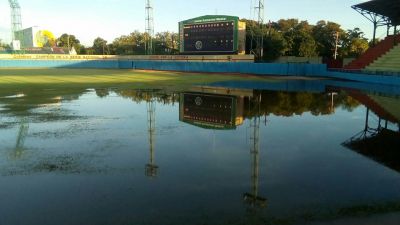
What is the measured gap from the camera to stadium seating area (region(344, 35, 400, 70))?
41.7m

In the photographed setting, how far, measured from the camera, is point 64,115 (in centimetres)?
1522

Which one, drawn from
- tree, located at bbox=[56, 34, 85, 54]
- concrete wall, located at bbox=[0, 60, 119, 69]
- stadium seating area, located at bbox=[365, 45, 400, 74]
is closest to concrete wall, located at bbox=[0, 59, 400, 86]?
concrete wall, located at bbox=[0, 60, 119, 69]

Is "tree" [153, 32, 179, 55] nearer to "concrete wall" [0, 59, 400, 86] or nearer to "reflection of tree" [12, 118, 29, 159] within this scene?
"concrete wall" [0, 59, 400, 86]

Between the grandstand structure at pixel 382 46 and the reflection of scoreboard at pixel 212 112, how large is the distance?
24481mm

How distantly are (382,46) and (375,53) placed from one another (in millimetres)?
1145

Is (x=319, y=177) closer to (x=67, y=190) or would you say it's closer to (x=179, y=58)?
(x=67, y=190)

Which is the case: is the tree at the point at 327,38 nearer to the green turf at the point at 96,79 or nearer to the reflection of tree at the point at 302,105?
the green turf at the point at 96,79

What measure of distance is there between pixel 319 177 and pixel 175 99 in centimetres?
1497

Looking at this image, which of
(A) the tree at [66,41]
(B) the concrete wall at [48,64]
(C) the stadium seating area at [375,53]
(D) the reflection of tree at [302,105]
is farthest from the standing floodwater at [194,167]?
(A) the tree at [66,41]

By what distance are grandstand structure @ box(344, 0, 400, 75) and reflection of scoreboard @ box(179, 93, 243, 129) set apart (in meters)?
24.5

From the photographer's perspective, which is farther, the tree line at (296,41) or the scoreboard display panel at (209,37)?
the tree line at (296,41)

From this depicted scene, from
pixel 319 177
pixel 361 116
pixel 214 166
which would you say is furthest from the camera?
pixel 361 116

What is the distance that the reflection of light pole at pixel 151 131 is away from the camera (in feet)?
25.5

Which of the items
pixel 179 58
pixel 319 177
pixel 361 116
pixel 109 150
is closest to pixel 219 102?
pixel 361 116
